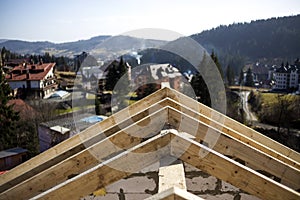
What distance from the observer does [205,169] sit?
1366 mm

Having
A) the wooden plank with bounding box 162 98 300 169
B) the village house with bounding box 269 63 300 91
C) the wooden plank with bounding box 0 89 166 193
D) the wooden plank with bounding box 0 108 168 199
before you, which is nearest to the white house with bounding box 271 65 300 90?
the village house with bounding box 269 63 300 91

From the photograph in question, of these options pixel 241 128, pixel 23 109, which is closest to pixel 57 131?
pixel 23 109

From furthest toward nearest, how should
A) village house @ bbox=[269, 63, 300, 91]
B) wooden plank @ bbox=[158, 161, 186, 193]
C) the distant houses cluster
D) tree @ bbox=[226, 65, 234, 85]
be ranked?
1. village house @ bbox=[269, 63, 300, 91]
2. the distant houses cluster
3. tree @ bbox=[226, 65, 234, 85]
4. wooden plank @ bbox=[158, 161, 186, 193]

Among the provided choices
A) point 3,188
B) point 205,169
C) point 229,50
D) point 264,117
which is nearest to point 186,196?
point 205,169

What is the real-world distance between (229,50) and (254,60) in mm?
8006

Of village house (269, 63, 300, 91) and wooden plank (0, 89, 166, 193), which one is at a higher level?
wooden plank (0, 89, 166, 193)

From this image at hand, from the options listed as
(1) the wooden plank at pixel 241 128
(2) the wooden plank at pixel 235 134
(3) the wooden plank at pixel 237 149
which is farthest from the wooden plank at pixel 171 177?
(1) the wooden plank at pixel 241 128

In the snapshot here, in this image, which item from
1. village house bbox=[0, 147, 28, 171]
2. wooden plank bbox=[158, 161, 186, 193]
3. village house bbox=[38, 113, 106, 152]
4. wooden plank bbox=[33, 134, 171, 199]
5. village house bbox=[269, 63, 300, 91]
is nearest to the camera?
wooden plank bbox=[158, 161, 186, 193]

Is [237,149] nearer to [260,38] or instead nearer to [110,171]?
[110,171]

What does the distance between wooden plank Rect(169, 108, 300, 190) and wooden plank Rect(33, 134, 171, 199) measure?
0.45 m

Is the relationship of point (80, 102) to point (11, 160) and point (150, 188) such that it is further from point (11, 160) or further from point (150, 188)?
point (150, 188)

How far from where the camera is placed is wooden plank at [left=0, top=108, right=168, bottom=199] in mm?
1744

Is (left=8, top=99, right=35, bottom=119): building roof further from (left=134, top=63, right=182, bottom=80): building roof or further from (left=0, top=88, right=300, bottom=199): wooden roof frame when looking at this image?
(left=0, top=88, right=300, bottom=199): wooden roof frame

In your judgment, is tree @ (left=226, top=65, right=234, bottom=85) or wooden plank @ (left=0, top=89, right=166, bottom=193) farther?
tree @ (left=226, top=65, right=234, bottom=85)
